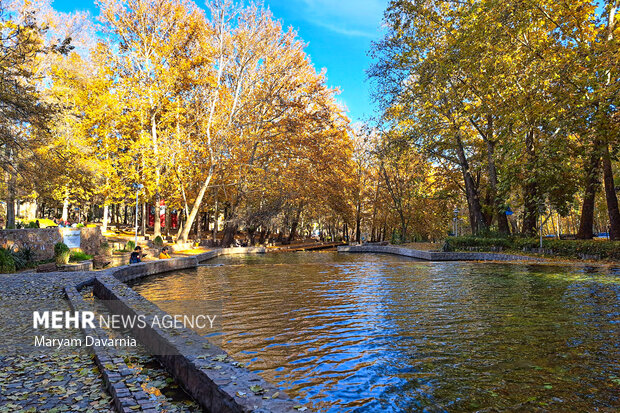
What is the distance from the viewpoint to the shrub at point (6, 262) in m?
16.5

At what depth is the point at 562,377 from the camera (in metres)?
5.51

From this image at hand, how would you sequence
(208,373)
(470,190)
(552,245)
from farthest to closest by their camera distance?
1. (470,190)
2. (552,245)
3. (208,373)

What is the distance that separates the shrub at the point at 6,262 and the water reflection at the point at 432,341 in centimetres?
655

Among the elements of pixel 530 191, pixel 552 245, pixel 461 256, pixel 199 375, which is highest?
pixel 530 191

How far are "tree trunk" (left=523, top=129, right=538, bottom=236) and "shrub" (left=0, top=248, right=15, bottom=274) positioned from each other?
2206 centimetres

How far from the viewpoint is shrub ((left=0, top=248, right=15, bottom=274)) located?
16.5 meters

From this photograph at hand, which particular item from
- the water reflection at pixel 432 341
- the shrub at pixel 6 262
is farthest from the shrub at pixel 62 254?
the water reflection at pixel 432 341

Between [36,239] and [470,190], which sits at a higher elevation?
[470,190]

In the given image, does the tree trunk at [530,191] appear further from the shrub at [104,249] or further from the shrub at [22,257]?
A: the shrub at [22,257]

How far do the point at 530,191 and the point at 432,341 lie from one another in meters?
19.4

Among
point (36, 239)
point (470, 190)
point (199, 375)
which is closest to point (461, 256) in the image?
point (470, 190)

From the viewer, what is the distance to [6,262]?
54.7 ft

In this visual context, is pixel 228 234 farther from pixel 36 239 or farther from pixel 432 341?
pixel 432 341

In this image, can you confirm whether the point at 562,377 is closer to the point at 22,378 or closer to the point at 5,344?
the point at 22,378
